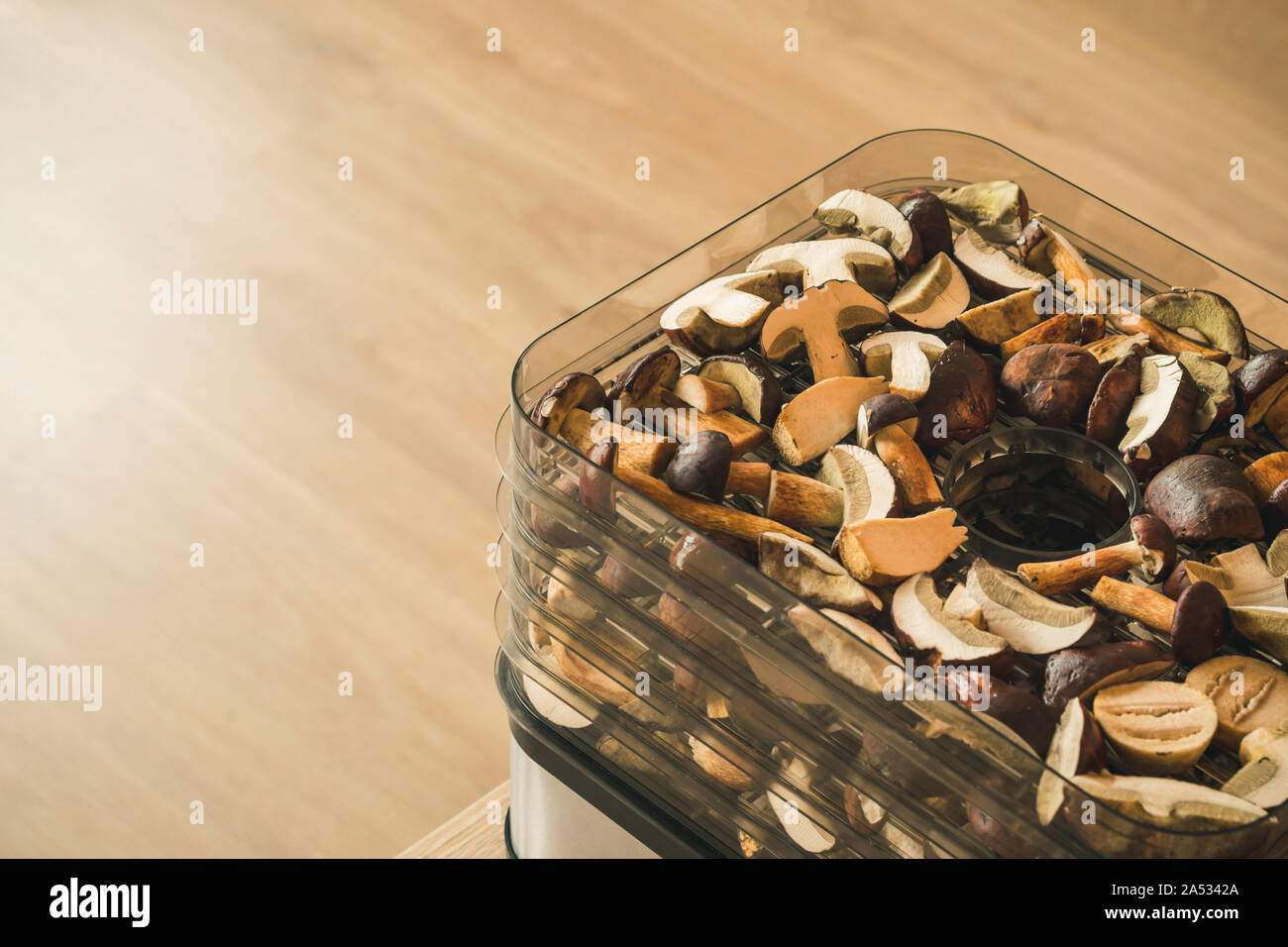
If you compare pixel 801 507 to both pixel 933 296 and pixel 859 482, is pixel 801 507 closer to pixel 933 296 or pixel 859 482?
pixel 859 482

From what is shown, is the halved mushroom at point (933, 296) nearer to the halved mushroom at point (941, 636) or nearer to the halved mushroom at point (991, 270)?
the halved mushroom at point (991, 270)

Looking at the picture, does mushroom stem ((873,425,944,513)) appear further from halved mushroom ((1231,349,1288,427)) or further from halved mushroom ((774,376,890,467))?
halved mushroom ((1231,349,1288,427))

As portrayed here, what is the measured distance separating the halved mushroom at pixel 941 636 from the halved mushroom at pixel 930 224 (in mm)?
215

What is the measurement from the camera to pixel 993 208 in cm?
66

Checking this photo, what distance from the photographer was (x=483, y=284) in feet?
3.98

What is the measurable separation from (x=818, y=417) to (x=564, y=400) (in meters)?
0.10

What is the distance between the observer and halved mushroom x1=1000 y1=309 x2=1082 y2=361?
22.9 inches

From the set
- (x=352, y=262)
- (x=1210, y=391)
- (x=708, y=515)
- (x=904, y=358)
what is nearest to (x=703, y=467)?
(x=708, y=515)

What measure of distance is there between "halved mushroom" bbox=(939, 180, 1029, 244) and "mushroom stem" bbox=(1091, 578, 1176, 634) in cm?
23

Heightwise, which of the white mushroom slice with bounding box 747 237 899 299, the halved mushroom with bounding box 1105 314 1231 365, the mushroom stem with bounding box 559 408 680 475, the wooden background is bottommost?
the wooden background

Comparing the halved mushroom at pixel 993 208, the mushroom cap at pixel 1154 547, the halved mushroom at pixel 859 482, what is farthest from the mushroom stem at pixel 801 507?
the halved mushroom at pixel 993 208

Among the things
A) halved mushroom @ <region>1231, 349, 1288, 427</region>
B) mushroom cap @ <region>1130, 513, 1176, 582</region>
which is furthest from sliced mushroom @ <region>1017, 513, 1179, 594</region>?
halved mushroom @ <region>1231, 349, 1288, 427</region>

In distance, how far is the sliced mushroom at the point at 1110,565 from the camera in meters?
0.49

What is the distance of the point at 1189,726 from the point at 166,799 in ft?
2.26
